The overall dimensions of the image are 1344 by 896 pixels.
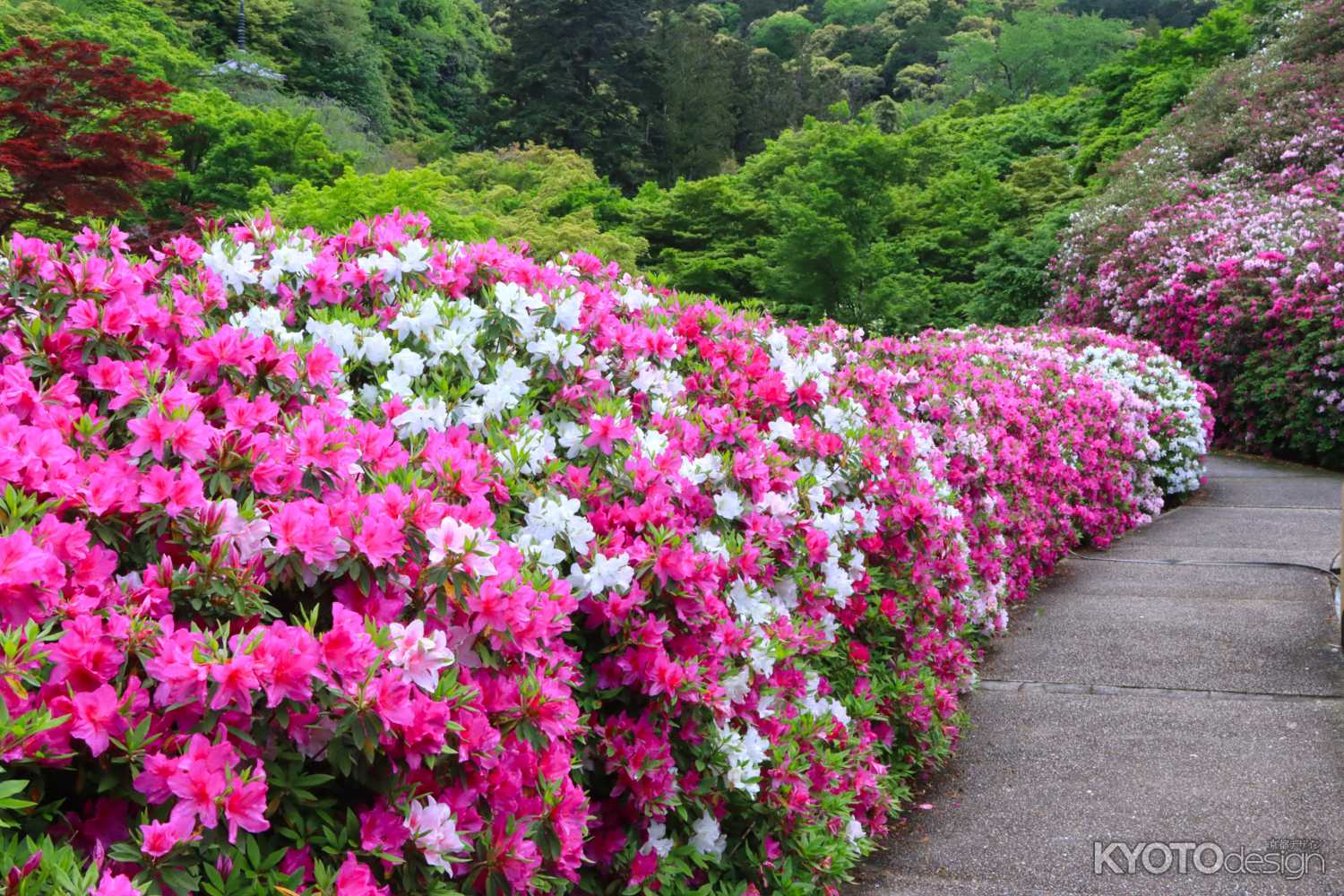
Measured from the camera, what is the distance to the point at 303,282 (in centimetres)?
278

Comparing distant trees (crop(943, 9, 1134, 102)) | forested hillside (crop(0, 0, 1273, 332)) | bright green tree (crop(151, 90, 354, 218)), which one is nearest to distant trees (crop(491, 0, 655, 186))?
forested hillside (crop(0, 0, 1273, 332))

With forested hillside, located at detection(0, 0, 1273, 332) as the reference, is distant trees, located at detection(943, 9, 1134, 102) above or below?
above

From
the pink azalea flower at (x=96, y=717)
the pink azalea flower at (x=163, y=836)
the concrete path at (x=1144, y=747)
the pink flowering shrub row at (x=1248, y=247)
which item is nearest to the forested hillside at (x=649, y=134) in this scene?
the pink flowering shrub row at (x=1248, y=247)

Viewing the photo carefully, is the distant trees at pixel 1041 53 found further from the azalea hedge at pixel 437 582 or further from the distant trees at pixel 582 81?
the azalea hedge at pixel 437 582

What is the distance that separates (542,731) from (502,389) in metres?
0.98

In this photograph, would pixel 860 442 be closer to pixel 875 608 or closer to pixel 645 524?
pixel 875 608

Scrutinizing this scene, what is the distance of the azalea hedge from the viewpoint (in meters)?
1.34

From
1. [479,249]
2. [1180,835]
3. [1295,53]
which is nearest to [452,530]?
[479,249]

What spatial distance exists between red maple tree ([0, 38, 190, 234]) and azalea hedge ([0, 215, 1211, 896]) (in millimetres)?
6150

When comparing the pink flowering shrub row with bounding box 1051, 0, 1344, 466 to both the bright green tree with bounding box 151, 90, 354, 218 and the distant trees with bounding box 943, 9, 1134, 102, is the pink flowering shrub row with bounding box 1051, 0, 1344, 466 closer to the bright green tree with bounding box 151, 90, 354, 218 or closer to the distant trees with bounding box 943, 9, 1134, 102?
the bright green tree with bounding box 151, 90, 354, 218

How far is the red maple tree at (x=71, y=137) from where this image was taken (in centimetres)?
798

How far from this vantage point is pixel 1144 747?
11.3 feet

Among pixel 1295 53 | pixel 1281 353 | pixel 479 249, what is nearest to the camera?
pixel 479 249

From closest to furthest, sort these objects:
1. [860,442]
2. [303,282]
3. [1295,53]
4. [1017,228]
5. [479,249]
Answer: [303,282] → [479,249] → [860,442] → [1295,53] → [1017,228]
